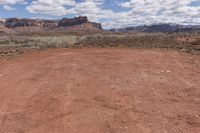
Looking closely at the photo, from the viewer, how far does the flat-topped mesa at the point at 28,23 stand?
172 metres

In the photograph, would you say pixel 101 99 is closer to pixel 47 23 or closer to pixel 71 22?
pixel 71 22

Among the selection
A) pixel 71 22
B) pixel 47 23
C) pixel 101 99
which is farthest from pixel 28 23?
pixel 101 99

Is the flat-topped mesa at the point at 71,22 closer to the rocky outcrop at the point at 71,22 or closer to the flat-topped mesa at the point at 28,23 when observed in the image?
the rocky outcrop at the point at 71,22

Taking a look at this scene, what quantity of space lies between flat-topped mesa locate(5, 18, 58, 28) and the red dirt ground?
549ft

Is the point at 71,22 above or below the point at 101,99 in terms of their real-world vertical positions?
below

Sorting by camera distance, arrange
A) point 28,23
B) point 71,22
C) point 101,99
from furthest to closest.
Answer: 1. point 28,23
2. point 71,22
3. point 101,99

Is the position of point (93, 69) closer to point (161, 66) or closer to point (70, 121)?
point (161, 66)

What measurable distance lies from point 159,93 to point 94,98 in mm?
1821

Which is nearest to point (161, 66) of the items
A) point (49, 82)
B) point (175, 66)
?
point (175, 66)

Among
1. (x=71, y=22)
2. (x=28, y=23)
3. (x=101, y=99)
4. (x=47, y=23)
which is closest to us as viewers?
(x=101, y=99)

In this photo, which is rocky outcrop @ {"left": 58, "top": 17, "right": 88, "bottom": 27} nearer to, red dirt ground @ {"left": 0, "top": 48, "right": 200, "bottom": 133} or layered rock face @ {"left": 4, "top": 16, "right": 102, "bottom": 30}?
layered rock face @ {"left": 4, "top": 16, "right": 102, "bottom": 30}

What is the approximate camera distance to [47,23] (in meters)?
180

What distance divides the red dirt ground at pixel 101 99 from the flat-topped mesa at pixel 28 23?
549ft

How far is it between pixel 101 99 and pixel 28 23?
173 meters
